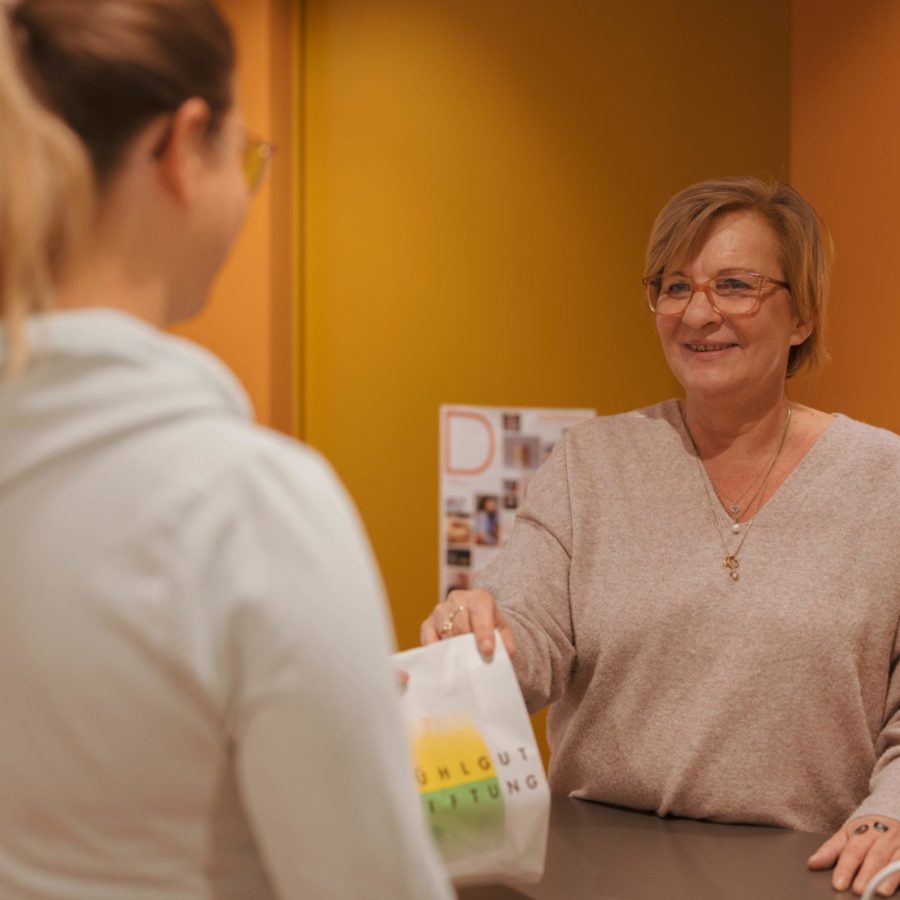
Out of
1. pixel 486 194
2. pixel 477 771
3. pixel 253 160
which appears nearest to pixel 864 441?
pixel 477 771

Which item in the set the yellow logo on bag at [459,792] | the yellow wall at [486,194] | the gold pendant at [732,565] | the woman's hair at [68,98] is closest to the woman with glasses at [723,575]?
the gold pendant at [732,565]

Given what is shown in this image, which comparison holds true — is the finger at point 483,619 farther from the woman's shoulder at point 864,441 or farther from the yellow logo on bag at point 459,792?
the woman's shoulder at point 864,441

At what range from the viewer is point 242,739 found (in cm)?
69

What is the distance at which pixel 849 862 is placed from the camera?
54.3 inches

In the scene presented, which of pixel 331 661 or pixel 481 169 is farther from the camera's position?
pixel 481 169

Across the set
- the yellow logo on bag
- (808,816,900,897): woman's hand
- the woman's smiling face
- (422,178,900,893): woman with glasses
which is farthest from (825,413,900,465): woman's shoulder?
the yellow logo on bag

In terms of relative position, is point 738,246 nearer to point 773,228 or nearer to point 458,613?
point 773,228

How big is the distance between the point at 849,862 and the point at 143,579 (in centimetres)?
103

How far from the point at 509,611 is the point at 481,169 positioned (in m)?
1.65

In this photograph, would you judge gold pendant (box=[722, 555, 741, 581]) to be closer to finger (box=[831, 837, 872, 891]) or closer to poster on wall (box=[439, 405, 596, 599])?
finger (box=[831, 837, 872, 891])

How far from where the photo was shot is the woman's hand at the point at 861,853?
1349mm

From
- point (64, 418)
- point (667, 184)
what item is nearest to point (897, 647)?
point (64, 418)

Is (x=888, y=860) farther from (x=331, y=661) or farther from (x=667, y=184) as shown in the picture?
(x=667, y=184)

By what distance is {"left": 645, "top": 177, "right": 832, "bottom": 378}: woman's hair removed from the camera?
184 cm
